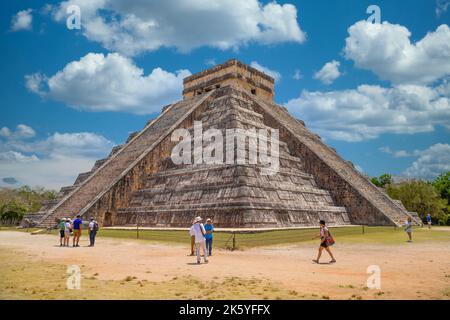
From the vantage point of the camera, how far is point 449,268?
870 cm

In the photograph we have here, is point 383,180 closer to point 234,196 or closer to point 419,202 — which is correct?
point 419,202

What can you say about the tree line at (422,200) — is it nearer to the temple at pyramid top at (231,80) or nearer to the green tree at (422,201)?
the green tree at (422,201)

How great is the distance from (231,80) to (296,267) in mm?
26771

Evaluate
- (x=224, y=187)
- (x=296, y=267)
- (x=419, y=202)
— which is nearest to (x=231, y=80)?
(x=224, y=187)

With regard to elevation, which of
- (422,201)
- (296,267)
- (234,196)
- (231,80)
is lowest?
(296,267)

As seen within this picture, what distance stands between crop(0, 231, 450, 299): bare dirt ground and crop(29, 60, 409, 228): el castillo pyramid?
17.2ft

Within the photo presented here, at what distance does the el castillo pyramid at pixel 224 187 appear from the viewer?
18594 millimetres

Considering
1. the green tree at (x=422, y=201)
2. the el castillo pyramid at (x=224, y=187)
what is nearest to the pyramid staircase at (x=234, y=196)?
the el castillo pyramid at (x=224, y=187)

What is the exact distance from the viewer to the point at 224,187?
18922mm

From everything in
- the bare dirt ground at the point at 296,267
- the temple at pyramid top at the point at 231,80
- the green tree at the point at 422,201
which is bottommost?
the bare dirt ground at the point at 296,267

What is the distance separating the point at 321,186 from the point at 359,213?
295 centimetres

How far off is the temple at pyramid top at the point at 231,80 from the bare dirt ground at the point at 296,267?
23366 mm
